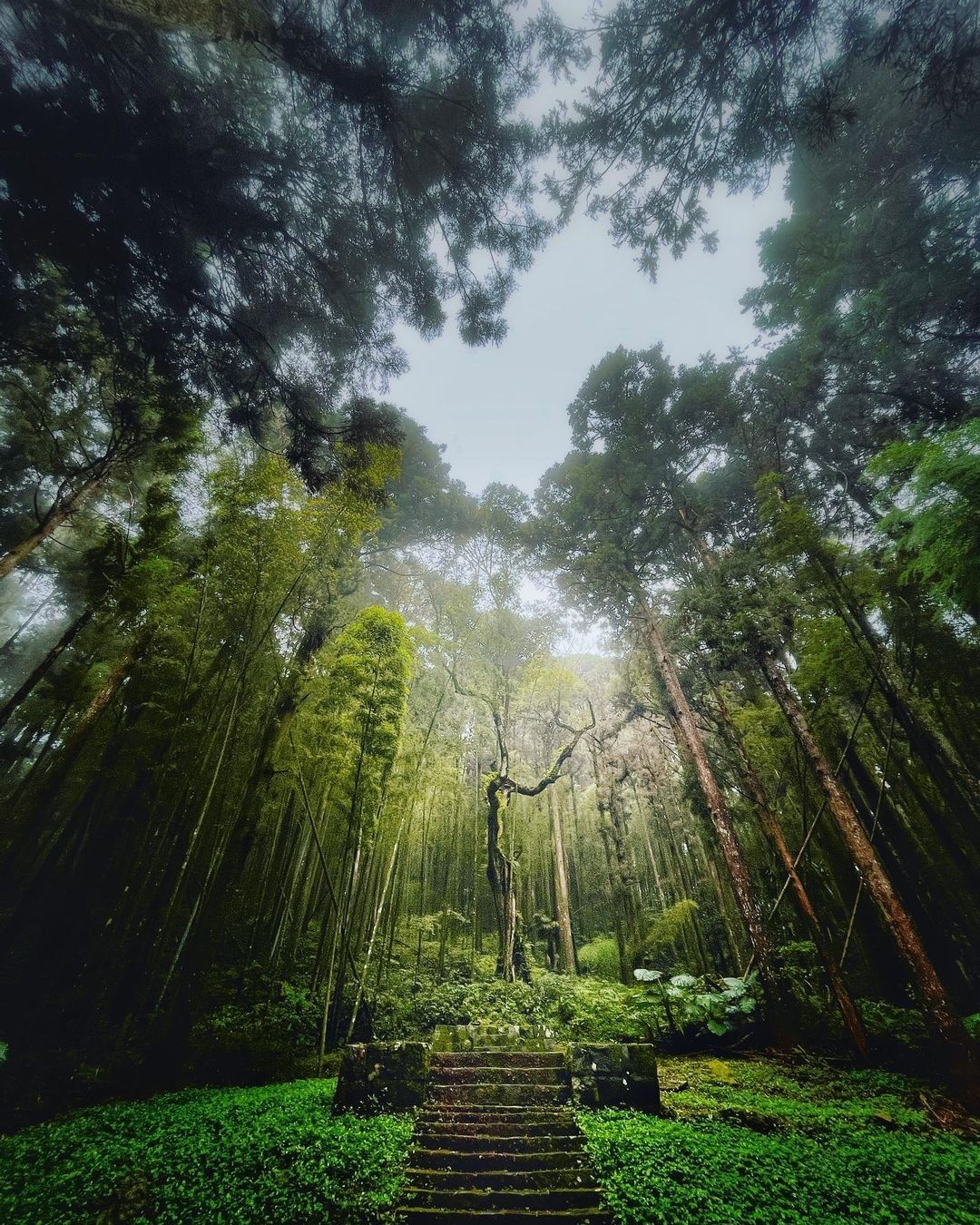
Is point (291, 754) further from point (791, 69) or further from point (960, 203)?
point (960, 203)

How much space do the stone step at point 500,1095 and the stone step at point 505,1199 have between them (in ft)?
4.40

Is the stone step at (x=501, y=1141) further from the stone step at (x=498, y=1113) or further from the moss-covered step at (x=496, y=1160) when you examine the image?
the stone step at (x=498, y=1113)

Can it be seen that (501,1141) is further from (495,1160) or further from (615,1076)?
(615,1076)

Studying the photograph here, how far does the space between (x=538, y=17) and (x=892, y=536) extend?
7152 mm

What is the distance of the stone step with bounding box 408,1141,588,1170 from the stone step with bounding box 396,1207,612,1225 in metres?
0.52

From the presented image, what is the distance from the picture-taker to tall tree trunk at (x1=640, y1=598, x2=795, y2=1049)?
5.72m

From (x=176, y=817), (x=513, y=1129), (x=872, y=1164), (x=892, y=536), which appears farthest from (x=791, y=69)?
(x=176, y=817)

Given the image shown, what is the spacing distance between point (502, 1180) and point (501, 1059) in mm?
1701

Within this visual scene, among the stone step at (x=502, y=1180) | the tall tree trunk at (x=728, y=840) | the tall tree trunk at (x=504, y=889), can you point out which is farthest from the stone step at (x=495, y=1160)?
the tall tree trunk at (x=504, y=889)

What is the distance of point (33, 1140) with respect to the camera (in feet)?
9.75

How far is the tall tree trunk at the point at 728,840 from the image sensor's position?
572 cm

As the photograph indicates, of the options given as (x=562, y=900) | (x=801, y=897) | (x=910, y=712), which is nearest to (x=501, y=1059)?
(x=801, y=897)

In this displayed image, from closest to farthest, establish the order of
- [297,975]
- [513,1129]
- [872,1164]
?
[872,1164] < [513,1129] < [297,975]

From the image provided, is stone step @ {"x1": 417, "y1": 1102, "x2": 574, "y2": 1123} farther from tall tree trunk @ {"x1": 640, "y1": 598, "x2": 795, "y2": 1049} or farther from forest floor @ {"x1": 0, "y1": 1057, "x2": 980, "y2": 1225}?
tall tree trunk @ {"x1": 640, "y1": 598, "x2": 795, "y2": 1049}
